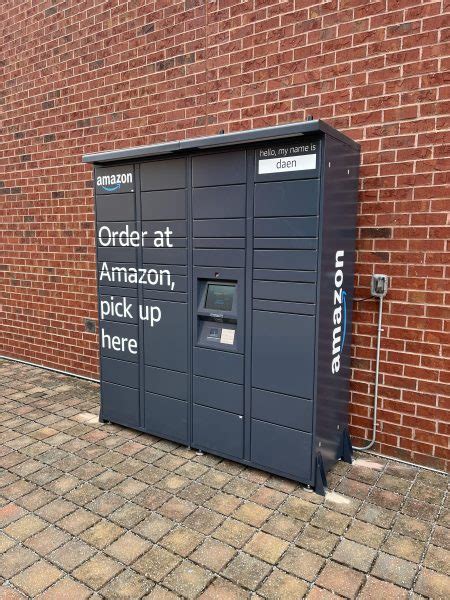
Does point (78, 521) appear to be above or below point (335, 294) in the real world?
below

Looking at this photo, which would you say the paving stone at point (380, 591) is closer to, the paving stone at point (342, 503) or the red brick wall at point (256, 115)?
the paving stone at point (342, 503)

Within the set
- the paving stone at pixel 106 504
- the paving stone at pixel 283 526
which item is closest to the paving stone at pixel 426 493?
the paving stone at pixel 283 526

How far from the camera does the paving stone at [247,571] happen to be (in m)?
2.22

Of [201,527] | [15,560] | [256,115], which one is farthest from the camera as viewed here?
[256,115]

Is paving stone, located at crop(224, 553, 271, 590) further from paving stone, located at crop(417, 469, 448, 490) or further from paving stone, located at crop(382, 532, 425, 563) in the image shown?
paving stone, located at crop(417, 469, 448, 490)

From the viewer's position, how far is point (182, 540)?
2.52m

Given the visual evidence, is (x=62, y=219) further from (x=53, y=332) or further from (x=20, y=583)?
(x=20, y=583)

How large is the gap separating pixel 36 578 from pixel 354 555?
5.38 ft

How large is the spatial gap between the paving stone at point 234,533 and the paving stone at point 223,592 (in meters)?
0.28

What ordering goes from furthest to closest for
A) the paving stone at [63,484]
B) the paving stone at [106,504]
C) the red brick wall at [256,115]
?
the red brick wall at [256,115] < the paving stone at [63,484] < the paving stone at [106,504]

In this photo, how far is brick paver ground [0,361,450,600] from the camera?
2.22 m

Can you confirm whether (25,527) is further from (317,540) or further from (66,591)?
(317,540)

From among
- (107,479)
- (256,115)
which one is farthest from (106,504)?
(256,115)

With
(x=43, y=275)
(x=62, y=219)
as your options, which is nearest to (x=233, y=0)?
(x=62, y=219)
